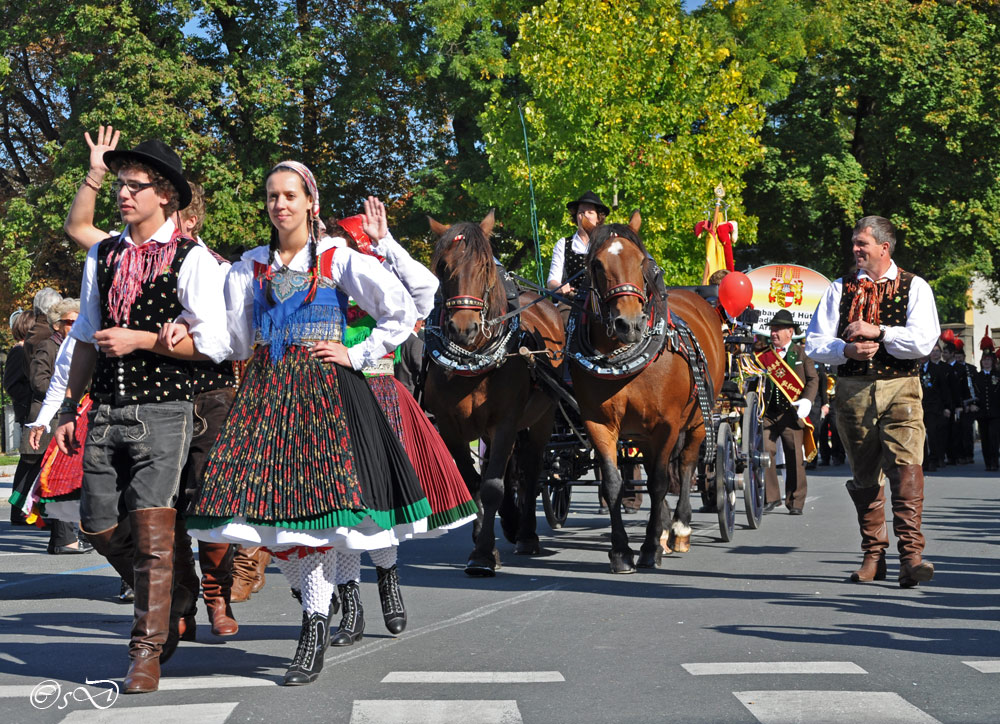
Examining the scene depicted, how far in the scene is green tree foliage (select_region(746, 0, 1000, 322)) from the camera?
37469 mm

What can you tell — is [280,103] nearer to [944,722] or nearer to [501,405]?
[501,405]

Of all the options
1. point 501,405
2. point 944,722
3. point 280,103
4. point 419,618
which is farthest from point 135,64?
point 944,722

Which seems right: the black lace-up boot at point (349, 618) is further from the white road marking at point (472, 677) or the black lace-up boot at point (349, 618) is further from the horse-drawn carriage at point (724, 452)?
the horse-drawn carriage at point (724, 452)

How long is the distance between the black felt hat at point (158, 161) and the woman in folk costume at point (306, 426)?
388mm

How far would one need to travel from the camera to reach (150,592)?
5805 millimetres

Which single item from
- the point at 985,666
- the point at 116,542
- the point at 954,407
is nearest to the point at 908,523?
the point at 985,666

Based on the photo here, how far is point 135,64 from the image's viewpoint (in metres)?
31.5

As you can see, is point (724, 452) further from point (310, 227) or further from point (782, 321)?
point (310, 227)

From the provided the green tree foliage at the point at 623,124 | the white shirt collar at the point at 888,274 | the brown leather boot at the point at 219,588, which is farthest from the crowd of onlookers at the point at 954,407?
the brown leather boot at the point at 219,588

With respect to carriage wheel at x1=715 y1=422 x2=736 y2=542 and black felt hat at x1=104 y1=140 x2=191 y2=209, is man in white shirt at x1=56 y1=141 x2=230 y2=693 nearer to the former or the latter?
black felt hat at x1=104 y1=140 x2=191 y2=209

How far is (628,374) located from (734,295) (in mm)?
3960

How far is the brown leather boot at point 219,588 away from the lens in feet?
23.4

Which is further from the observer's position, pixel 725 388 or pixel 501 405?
pixel 725 388

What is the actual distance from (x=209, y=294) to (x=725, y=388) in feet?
25.2
